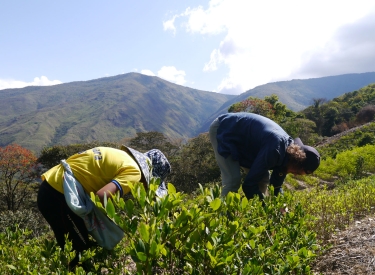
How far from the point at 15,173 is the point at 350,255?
20181mm

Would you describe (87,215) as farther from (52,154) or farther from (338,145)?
(52,154)

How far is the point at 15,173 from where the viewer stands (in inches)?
725

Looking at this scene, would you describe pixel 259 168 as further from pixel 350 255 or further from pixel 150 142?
pixel 150 142

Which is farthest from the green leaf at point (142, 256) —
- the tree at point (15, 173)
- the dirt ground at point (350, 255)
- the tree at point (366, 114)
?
the tree at point (366, 114)

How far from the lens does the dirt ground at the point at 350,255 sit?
202cm

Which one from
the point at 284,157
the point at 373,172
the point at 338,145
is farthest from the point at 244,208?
the point at 338,145

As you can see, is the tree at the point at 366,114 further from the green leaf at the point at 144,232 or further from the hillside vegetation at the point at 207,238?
the green leaf at the point at 144,232

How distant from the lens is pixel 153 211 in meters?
1.03

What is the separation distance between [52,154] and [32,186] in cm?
239

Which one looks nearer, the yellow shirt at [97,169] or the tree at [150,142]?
the yellow shirt at [97,169]

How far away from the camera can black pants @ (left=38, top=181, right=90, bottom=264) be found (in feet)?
6.84

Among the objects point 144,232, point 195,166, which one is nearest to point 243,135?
point 144,232

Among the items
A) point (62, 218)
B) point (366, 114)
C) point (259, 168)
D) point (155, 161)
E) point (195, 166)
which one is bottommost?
point (195, 166)

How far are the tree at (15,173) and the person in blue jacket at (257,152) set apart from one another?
18.1m
